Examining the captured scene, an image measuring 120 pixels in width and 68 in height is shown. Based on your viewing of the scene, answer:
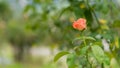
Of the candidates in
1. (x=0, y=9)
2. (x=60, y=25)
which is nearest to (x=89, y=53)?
(x=60, y=25)

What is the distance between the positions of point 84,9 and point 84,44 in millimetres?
435

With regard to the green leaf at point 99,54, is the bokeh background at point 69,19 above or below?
above

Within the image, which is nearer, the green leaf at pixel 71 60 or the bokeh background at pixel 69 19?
the green leaf at pixel 71 60

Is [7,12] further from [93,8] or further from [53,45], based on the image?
[93,8]

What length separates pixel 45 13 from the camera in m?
2.34

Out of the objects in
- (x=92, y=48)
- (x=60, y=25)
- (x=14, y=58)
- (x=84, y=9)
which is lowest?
(x=92, y=48)

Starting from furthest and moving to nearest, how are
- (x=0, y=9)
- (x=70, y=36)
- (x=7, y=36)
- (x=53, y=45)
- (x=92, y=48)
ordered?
1. (x=7, y=36)
2. (x=0, y=9)
3. (x=53, y=45)
4. (x=70, y=36)
5. (x=92, y=48)

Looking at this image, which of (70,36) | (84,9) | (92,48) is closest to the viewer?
(92,48)

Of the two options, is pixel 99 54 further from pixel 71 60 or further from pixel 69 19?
pixel 69 19

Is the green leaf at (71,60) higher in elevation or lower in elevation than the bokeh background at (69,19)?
lower

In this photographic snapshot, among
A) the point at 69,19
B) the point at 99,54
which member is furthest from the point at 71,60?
the point at 69,19

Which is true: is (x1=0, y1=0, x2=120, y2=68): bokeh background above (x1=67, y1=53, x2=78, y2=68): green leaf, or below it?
above

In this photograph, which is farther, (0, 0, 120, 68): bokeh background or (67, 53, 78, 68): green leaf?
(0, 0, 120, 68): bokeh background

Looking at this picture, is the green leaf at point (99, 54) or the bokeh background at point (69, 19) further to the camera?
the bokeh background at point (69, 19)
